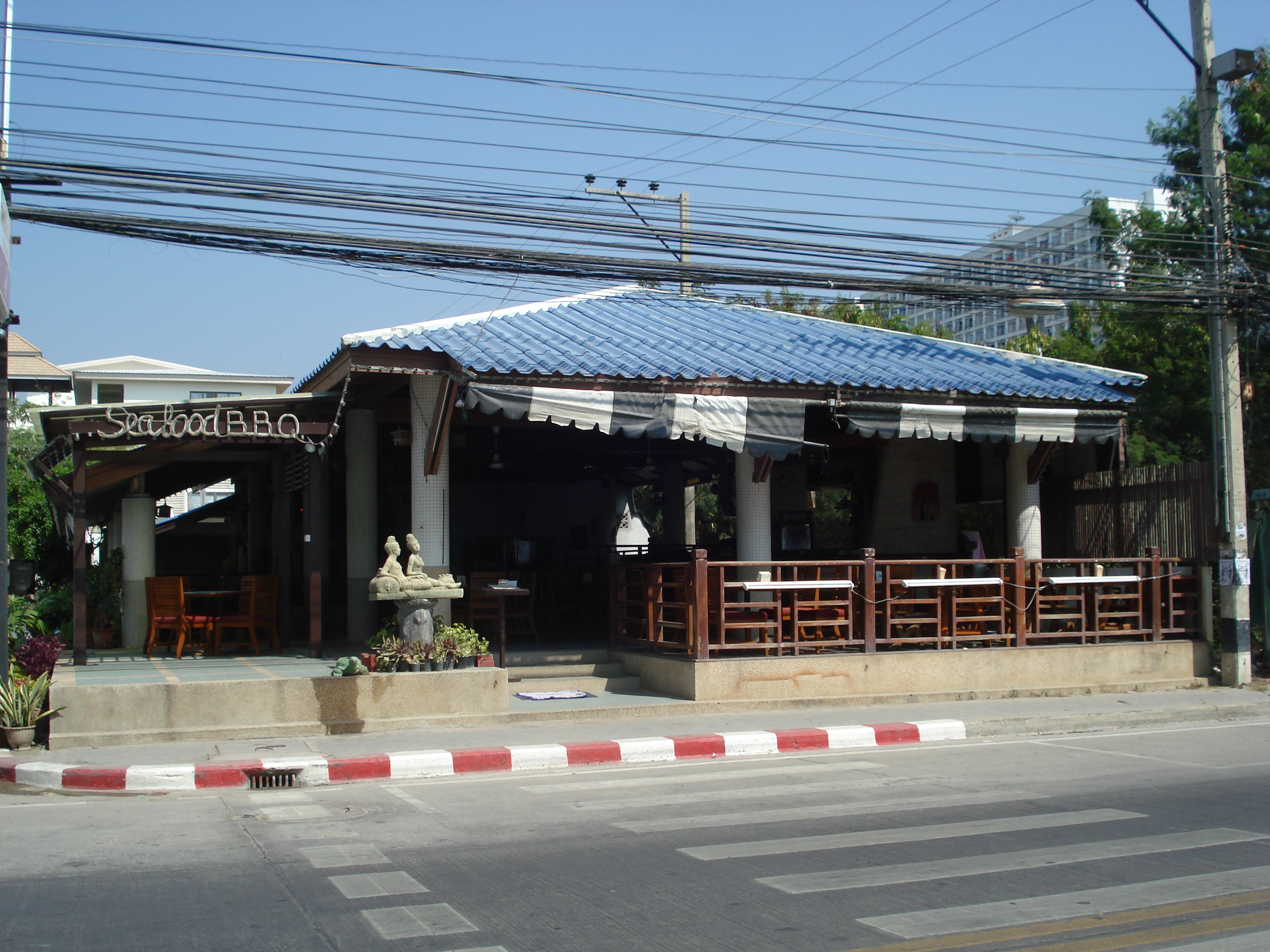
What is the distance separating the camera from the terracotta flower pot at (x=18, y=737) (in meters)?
10.0

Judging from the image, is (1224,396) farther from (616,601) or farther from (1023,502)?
(616,601)

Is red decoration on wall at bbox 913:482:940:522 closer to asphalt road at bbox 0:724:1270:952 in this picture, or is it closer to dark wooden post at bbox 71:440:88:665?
asphalt road at bbox 0:724:1270:952

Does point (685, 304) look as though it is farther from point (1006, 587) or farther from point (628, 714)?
point (628, 714)

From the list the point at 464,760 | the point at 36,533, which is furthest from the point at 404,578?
the point at 36,533

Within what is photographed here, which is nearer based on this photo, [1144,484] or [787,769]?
[787,769]

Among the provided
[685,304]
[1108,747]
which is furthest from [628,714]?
[685,304]

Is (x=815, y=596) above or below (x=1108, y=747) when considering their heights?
above

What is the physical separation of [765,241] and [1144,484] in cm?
706

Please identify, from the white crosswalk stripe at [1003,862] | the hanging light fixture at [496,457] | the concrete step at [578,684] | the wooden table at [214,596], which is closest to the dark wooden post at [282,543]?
the wooden table at [214,596]

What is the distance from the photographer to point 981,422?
1412 centimetres

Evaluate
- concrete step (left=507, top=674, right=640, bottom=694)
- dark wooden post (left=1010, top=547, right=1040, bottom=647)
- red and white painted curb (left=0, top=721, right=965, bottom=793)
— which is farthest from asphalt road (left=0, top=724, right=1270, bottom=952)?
dark wooden post (left=1010, top=547, right=1040, bottom=647)

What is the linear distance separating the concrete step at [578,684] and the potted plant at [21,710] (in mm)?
4827

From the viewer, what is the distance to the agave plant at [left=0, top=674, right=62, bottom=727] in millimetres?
10078

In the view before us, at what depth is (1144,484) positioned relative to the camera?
15805mm
